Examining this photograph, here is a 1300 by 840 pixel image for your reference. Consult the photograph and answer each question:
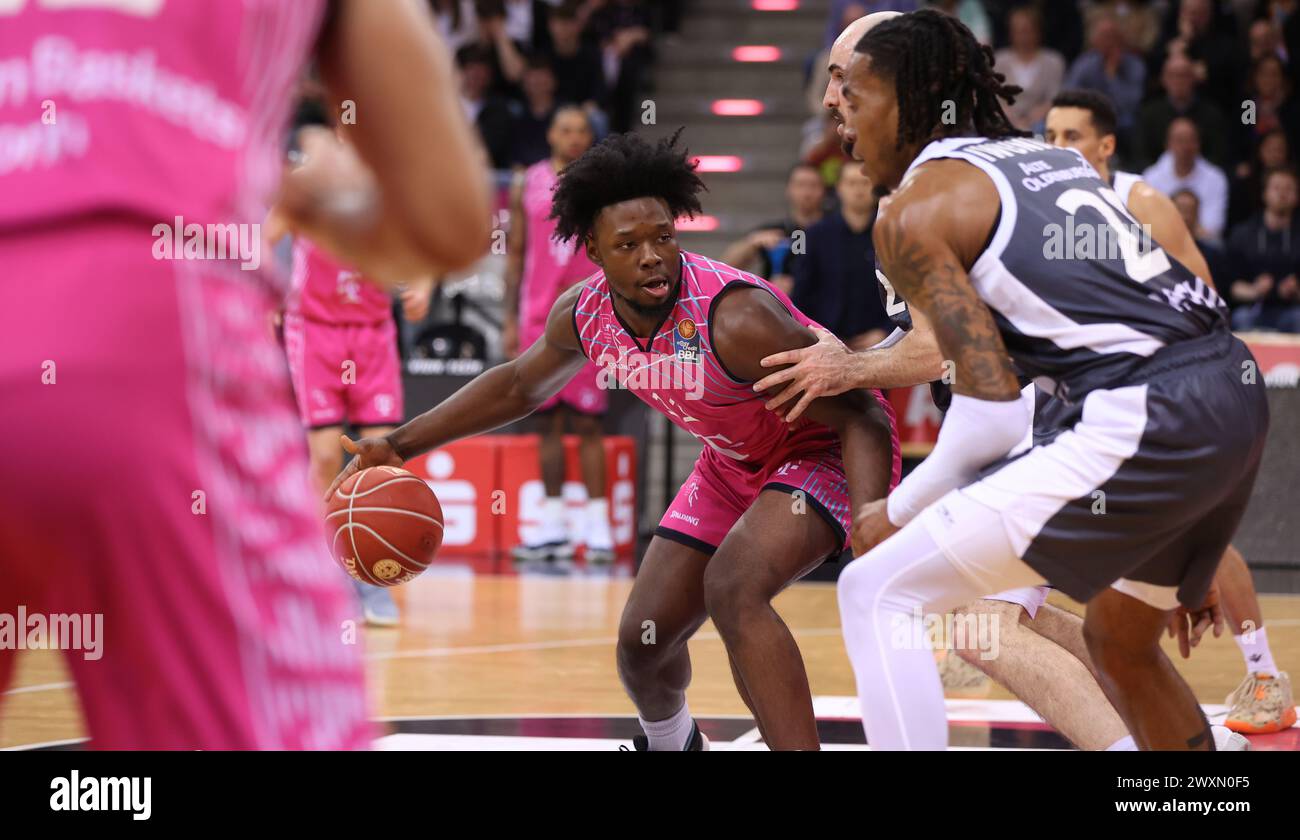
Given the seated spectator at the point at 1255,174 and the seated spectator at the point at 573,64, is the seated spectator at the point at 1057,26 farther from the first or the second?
the seated spectator at the point at 573,64

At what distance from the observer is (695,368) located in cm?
427

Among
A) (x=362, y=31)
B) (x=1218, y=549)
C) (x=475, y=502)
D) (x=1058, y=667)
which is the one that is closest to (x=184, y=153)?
(x=362, y=31)

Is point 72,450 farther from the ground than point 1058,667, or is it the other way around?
point 72,450

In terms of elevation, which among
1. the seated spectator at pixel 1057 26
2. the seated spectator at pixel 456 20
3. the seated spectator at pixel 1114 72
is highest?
the seated spectator at pixel 456 20

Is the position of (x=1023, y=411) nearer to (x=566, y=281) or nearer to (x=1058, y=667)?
(x=1058, y=667)

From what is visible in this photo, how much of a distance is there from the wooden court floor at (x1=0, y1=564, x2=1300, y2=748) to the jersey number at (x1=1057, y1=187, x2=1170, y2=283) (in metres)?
3.01

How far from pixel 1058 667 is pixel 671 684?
109 cm

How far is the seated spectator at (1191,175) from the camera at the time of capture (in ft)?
37.4

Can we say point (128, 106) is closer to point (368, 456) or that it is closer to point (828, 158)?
point (368, 456)

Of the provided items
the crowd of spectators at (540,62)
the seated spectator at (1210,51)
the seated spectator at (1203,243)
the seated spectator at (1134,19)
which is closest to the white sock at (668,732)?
the seated spectator at (1203,243)

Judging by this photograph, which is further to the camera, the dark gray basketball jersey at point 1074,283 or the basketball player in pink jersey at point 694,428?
the basketball player in pink jersey at point 694,428

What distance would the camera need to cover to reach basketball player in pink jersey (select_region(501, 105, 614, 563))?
10008mm

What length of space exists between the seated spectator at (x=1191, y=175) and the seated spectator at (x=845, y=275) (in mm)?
2947
